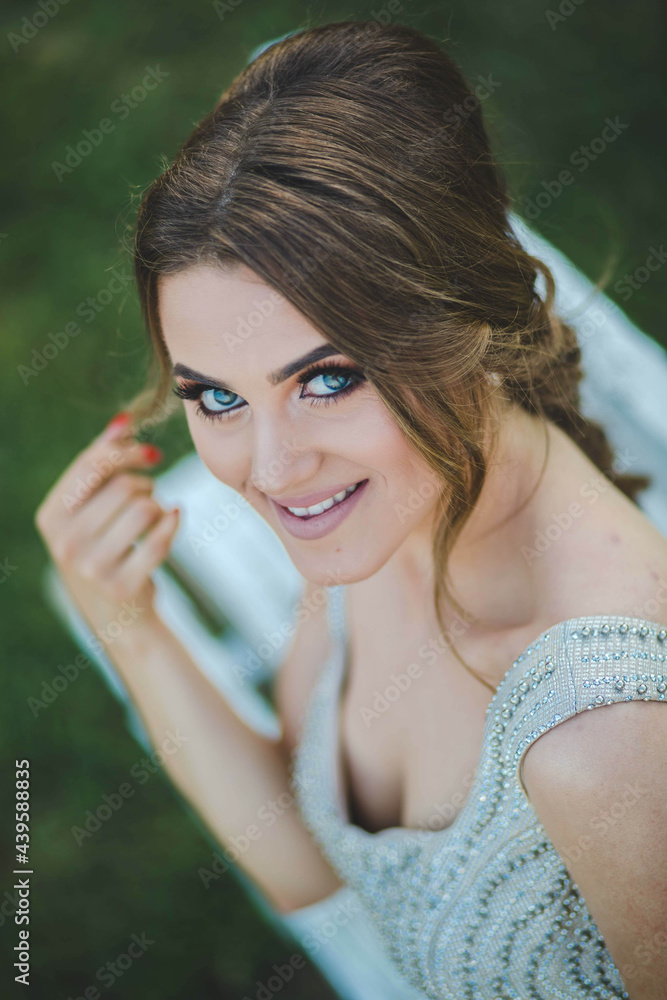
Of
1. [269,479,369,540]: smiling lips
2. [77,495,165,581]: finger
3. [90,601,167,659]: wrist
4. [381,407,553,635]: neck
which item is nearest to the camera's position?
[269,479,369,540]: smiling lips

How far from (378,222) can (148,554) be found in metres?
1.03

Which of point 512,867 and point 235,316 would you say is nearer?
point 235,316

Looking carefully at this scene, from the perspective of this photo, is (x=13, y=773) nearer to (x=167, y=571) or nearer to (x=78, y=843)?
(x=78, y=843)

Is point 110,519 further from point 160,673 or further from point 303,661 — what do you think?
point 303,661

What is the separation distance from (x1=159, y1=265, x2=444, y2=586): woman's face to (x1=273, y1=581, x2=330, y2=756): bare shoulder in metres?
0.66

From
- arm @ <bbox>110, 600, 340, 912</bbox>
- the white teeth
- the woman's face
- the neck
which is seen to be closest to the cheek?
the woman's face

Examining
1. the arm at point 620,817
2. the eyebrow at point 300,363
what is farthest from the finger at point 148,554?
the arm at point 620,817

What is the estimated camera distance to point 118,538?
1935 mm

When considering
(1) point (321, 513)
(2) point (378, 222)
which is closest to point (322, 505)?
(1) point (321, 513)

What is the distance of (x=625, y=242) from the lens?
3145mm

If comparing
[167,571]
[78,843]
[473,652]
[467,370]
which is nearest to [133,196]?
[467,370]

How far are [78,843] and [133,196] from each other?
2.28 m

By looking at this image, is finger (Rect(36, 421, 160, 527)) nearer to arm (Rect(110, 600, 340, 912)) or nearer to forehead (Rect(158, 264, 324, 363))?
arm (Rect(110, 600, 340, 912))

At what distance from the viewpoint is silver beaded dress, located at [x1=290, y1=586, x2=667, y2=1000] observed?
126cm
